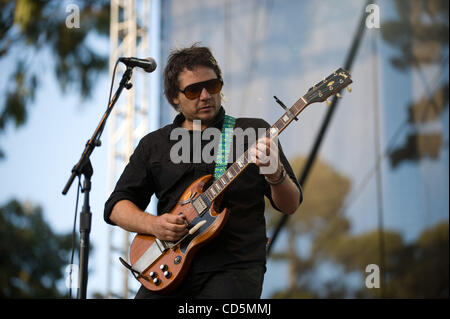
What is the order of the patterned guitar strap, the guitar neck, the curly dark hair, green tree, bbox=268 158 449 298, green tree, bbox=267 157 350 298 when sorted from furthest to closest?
green tree, bbox=267 157 350 298 < green tree, bbox=268 158 449 298 < the curly dark hair < the patterned guitar strap < the guitar neck

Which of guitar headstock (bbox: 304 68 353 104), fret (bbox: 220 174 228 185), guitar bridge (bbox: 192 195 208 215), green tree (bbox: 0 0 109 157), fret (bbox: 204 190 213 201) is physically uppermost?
green tree (bbox: 0 0 109 157)

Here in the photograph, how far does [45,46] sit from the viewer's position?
37.3ft

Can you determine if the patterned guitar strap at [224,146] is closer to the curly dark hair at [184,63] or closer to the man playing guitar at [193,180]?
the man playing guitar at [193,180]

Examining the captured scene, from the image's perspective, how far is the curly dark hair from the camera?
2.68 m

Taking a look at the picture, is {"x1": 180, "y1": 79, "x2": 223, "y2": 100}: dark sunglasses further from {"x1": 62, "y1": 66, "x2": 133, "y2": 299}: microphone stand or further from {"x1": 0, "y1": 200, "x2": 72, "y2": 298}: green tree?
{"x1": 0, "y1": 200, "x2": 72, "y2": 298}: green tree

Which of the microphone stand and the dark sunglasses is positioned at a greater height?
the dark sunglasses

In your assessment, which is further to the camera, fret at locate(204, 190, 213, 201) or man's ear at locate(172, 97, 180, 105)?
man's ear at locate(172, 97, 180, 105)

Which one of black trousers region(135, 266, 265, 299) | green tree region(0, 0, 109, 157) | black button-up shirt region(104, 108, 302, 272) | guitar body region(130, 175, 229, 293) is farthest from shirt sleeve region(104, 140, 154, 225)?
green tree region(0, 0, 109, 157)

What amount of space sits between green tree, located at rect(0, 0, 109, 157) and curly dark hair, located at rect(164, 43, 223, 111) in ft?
29.1

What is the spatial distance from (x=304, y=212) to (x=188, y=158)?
3365mm

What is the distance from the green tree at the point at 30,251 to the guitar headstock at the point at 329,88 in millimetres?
10227

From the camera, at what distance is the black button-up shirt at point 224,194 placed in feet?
7.63
